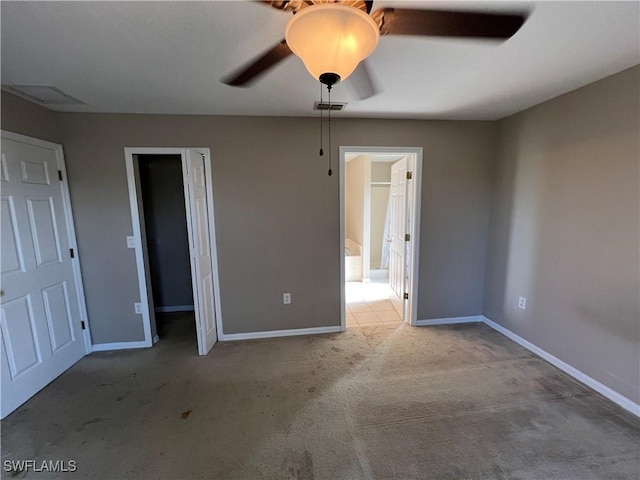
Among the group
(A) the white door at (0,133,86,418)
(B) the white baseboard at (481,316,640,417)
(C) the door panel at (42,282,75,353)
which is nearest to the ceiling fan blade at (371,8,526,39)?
(B) the white baseboard at (481,316,640,417)

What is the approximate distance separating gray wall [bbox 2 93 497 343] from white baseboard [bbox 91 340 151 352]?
61mm

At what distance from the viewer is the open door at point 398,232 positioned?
3.35m

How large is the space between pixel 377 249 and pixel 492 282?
2.91 metres

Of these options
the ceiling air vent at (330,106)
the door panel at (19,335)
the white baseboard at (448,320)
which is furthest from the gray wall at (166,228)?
the white baseboard at (448,320)

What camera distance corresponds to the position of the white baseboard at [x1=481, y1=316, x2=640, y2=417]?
196 cm

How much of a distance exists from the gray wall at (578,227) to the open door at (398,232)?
103 centimetres

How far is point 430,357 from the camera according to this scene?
265 centimetres

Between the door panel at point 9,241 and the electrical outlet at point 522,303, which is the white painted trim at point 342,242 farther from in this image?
the door panel at point 9,241

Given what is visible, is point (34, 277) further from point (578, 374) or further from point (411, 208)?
point (578, 374)

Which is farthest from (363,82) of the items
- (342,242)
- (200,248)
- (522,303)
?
(522,303)

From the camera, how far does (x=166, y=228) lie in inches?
149

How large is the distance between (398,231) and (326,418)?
234 cm

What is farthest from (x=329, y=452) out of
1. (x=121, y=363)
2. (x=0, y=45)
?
(x=0, y=45)

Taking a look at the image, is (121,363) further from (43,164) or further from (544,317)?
(544,317)
